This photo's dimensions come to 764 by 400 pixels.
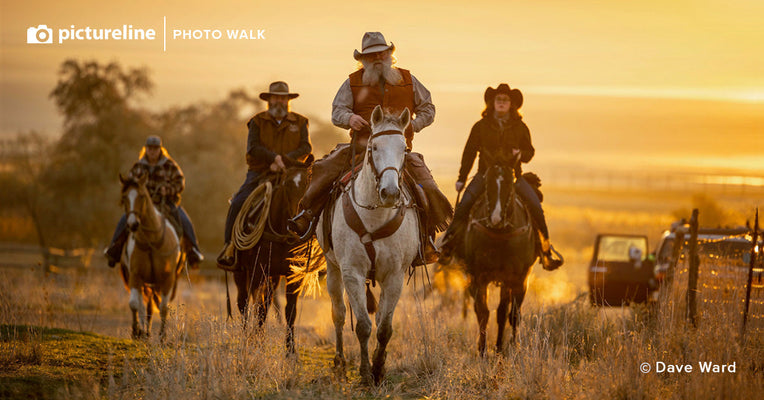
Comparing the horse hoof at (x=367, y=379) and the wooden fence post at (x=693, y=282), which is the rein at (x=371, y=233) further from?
the wooden fence post at (x=693, y=282)

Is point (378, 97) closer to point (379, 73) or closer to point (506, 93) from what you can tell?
point (379, 73)

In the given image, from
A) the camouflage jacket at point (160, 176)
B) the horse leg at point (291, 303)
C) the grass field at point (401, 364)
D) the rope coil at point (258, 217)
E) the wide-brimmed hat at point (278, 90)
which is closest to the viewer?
the grass field at point (401, 364)

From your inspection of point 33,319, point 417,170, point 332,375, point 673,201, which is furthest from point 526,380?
point 673,201

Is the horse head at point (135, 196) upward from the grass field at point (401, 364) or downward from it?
upward

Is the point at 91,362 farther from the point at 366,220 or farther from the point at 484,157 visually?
the point at 484,157

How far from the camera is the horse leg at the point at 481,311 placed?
10.5 m

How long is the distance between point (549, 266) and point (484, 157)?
1622 mm

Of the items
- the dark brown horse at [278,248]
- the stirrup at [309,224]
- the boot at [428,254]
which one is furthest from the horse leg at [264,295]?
the boot at [428,254]

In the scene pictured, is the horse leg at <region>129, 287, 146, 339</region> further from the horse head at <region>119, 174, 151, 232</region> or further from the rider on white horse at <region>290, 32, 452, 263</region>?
the rider on white horse at <region>290, 32, 452, 263</region>

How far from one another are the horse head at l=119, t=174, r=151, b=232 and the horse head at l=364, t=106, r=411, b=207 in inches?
206

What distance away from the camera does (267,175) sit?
1173 cm

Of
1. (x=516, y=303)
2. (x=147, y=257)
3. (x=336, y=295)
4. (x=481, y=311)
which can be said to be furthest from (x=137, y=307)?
(x=516, y=303)

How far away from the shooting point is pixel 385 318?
28.9 ft

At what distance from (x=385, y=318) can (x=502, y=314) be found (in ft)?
8.16
